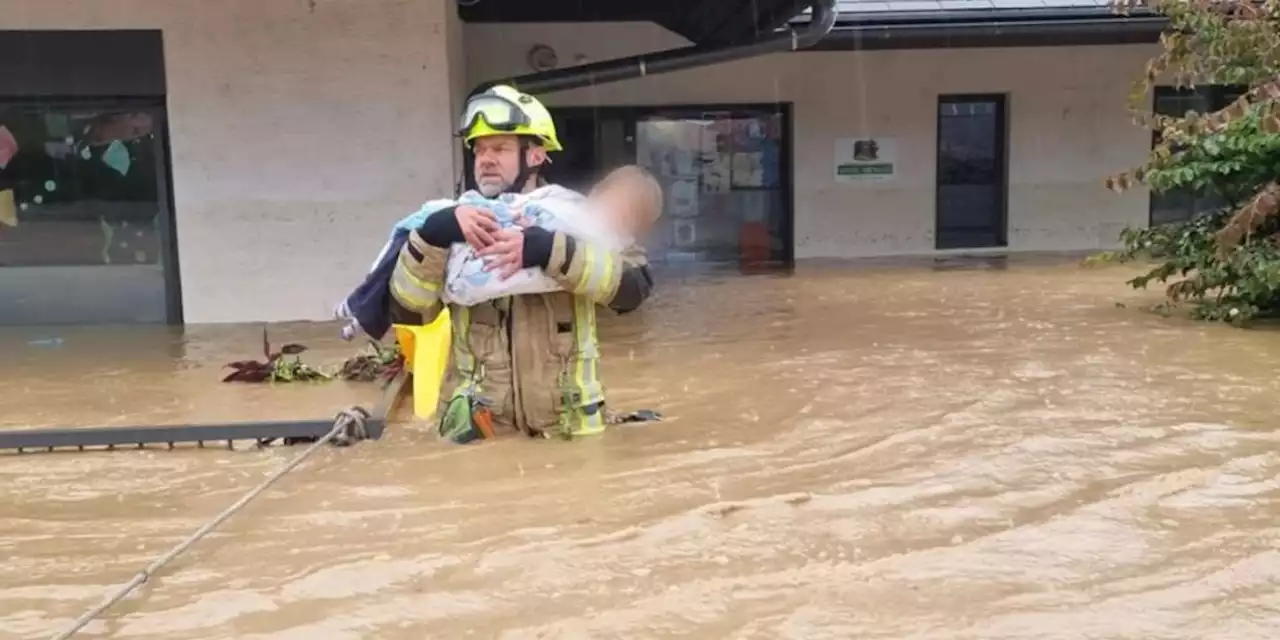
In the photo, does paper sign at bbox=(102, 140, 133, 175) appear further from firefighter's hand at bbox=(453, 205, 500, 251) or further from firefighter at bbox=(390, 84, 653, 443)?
firefighter's hand at bbox=(453, 205, 500, 251)

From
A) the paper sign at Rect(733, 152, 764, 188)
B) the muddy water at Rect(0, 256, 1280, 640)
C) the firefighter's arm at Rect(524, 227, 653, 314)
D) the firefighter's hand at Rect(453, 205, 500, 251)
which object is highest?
the paper sign at Rect(733, 152, 764, 188)

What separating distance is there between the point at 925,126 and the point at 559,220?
11.5 meters

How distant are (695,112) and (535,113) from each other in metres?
10.5

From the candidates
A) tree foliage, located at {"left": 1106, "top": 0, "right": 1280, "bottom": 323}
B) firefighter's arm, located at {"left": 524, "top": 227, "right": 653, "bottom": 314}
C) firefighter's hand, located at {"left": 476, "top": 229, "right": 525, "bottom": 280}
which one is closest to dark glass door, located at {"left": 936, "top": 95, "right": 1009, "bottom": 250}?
tree foliage, located at {"left": 1106, "top": 0, "right": 1280, "bottom": 323}

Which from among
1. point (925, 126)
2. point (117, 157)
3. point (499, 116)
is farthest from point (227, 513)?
point (925, 126)

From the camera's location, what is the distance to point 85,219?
1010 cm

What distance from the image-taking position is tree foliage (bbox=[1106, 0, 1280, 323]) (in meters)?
8.01

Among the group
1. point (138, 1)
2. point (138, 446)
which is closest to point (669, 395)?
point (138, 446)

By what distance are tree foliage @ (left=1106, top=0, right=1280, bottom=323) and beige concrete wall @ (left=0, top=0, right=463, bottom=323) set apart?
536 cm

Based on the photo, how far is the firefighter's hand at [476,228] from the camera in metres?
4.43

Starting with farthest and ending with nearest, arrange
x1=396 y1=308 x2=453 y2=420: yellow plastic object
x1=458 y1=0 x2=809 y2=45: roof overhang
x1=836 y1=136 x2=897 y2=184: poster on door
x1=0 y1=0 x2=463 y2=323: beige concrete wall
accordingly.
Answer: x1=836 y1=136 x2=897 y2=184: poster on door
x1=458 y1=0 x2=809 y2=45: roof overhang
x1=0 y1=0 x2=463 y2=323: beige concrete wall
x1=396 y1=308 x2=453 y2=420: yellow plastic object

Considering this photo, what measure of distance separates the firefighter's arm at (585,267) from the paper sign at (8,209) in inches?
290

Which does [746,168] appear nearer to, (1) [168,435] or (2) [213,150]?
(2) [213,150]

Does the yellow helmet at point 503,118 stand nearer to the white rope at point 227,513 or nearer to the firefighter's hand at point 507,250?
the firefighter's hand at point 507,250
